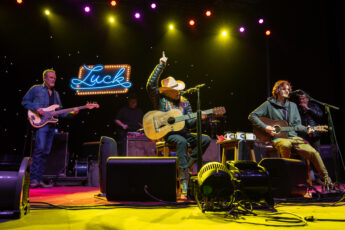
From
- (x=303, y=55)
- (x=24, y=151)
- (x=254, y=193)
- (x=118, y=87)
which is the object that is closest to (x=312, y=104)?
(x=303, y=55)

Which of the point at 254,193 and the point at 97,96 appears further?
the point at 97,96

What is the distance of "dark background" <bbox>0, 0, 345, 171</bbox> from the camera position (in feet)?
24.9

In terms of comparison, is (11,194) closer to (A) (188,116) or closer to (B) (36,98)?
(A) (188,116)

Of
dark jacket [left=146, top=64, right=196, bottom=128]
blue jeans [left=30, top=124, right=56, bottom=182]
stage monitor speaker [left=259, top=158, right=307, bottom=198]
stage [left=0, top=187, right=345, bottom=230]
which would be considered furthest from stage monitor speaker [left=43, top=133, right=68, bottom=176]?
stage monitor speaker [left=259, top=158, right=307, bottom=198]

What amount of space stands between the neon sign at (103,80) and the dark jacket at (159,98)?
4317 millimetres

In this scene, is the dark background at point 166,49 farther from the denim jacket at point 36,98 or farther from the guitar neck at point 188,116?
the guitar neck at point 188,116

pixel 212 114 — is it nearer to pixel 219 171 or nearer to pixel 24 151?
pixel 219 171

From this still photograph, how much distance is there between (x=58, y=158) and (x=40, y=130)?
4.74 feet

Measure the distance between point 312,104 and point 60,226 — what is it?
19.2 feet

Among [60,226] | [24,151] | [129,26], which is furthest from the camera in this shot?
[129,26]

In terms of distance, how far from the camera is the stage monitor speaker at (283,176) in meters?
3.13

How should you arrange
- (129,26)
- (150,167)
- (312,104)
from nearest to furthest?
(150,167)
(312,104)
(129,26)

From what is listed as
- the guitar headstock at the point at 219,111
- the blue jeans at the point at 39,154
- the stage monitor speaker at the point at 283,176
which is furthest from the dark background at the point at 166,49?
the stage monitor speaker at the point at 283,176

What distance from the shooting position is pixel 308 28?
7.48 m
